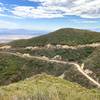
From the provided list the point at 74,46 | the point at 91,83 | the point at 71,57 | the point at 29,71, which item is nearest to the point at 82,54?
the point at 71,57

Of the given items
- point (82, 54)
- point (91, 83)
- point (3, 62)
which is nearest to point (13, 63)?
point (3, 62)

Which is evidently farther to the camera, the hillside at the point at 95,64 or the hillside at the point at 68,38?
the hillside at the point at 68,38

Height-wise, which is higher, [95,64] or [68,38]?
[68,38]

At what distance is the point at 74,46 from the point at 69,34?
23.3m

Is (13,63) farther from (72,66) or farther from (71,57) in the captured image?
(72,66)

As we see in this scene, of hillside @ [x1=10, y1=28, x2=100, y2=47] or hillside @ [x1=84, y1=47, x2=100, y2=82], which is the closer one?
hillside @ [x1=84, y1=47, x2=100, y2=82]

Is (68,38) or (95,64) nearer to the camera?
(95,64)

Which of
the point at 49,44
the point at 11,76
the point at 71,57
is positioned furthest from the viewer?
the point at 49,44

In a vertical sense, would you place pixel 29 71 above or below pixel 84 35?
below

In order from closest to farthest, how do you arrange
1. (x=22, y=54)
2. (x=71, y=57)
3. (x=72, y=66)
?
(x=72, y=66) < (x=71, y=57) < (x=22, y=54)

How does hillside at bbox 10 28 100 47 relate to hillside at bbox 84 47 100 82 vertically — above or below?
above

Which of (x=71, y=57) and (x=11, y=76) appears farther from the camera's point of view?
(x=71, y=57)

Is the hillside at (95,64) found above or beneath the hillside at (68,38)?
beneath

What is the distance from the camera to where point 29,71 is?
282 ft
